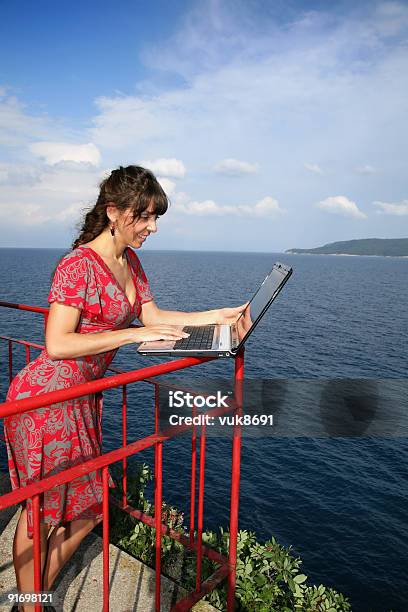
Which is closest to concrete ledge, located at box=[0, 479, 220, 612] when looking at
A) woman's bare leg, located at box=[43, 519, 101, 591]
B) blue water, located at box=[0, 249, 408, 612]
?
woman's bare leg, located at box=[43, 519, 101, 591]

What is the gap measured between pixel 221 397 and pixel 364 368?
3803 centimetres

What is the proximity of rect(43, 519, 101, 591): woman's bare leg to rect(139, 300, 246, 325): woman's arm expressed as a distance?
1444 millimetres

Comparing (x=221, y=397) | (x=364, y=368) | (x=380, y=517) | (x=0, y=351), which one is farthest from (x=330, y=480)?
(x=0, y=351)

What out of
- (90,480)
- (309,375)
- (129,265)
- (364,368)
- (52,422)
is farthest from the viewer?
(364,368)

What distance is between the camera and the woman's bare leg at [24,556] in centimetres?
261

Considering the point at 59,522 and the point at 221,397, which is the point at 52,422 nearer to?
the point at 59,522

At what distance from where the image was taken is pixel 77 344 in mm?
2322

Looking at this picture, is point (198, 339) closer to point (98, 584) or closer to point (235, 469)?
point (235, 469)

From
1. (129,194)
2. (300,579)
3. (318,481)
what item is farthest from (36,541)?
(318,481)

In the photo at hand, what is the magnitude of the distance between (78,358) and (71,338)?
0.75ft

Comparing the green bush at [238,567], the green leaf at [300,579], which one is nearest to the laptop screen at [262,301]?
the green bush at [238,567]

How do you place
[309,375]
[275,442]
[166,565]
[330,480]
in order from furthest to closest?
[309,375] → [275,442] → [330,480] → [166,565]

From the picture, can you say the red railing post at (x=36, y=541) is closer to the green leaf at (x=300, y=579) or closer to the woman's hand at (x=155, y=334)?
the woman's hand at (x=155, y=334)

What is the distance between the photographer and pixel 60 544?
2.74 meters
